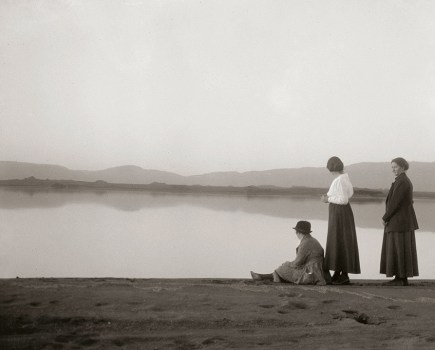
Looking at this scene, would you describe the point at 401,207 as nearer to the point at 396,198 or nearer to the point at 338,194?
the point at 396,198

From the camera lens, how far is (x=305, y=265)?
19.6ft

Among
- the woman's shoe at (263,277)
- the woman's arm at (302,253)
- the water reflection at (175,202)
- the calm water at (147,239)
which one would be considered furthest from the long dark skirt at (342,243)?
the water reflection at (175,202)

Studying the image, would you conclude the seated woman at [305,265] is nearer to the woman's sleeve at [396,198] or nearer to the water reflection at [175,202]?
the woman's sleeve at [396,198]

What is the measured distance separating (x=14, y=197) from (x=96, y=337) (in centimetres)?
1177

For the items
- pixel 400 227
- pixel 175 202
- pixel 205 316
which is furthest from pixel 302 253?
pixel 175 202

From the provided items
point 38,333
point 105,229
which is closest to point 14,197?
point 105,229

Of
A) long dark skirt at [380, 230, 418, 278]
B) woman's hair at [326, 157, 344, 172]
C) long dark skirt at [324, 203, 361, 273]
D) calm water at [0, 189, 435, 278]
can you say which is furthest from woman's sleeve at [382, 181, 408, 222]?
calm water at [0, 189, 435, 278]

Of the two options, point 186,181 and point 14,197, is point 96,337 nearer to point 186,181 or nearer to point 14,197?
point 186,181

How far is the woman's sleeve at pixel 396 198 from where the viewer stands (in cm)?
601

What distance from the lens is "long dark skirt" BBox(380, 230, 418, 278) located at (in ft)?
20.0

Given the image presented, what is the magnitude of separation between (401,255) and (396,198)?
0.61 metres

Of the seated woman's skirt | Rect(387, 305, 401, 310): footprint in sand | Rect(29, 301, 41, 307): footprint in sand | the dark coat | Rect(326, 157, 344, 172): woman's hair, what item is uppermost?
Rect(326, 157, 344, 172): woman's hair

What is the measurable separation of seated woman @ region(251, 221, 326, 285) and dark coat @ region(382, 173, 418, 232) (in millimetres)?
860

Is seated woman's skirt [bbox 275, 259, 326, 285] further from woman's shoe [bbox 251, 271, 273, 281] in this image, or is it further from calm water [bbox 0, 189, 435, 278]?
calm water [bbox 0, 189, 435, 278]
